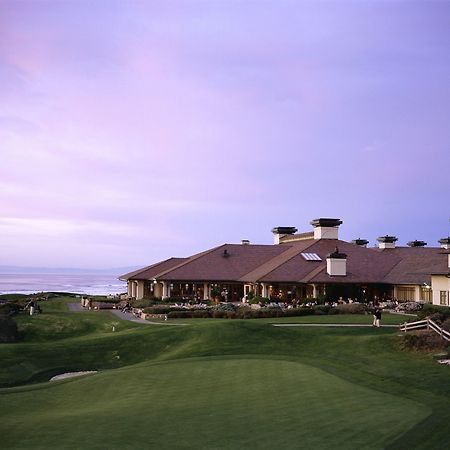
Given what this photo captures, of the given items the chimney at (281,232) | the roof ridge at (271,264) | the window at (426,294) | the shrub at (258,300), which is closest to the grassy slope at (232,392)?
the shrub at (258,300)

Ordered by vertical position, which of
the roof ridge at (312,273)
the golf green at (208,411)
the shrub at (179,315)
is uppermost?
the roof ridge at (312,273)

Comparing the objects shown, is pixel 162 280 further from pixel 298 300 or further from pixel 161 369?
pixel 161 369

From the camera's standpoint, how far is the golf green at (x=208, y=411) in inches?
539

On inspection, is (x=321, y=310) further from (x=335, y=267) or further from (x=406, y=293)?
(x=406, y=293)

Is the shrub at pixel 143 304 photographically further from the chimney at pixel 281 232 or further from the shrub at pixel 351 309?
the chimney at pixel 281 232

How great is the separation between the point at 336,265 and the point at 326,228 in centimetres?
1262

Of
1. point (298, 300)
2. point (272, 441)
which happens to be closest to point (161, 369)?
point (272, 441)

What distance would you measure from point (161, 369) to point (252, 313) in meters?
21.8

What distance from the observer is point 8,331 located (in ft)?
127

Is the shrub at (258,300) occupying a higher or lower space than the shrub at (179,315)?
higher

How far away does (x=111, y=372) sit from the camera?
24734mm

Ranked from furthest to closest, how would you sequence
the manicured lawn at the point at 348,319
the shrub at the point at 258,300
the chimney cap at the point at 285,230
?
the chimney cap at the point at 285,230
the shrub at the point at 258,300
the manicured lawn at the point at 348,319

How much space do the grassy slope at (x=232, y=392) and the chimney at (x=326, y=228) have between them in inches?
1361

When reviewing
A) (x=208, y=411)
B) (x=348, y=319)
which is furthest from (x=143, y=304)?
(x=208, y=411)
